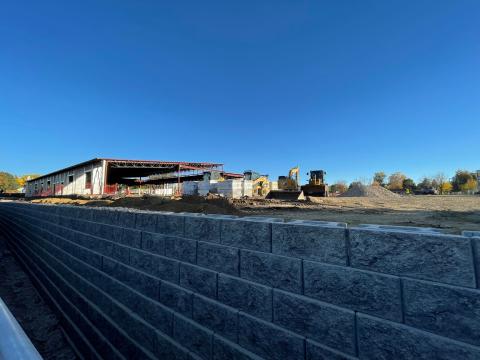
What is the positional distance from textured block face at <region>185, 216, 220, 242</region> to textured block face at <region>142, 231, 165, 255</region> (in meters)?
0.52

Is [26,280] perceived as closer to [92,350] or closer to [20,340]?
[92,350]

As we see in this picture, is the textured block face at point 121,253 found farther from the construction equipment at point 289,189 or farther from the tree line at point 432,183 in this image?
the tree line at point 432,183

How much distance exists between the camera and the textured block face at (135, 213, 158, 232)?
11.3ft

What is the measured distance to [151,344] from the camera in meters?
3.16

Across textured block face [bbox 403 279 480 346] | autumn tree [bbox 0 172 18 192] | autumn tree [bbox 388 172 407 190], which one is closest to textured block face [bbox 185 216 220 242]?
textured block face [bbox 403 279 480 346]

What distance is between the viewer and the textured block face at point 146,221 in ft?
11.3

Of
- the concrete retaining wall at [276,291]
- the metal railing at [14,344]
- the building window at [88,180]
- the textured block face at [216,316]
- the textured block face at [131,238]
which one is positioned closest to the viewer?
the metal railing at [14,344]

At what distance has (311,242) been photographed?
6.28ft

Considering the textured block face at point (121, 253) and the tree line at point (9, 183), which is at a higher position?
the tree line at point (9, 183)

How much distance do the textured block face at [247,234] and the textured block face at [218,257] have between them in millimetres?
82

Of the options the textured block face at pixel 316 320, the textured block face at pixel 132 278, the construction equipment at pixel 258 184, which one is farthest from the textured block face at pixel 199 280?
the construction equipment at pixel 258 184

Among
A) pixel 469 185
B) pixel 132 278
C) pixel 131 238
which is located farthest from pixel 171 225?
pixel 469 185

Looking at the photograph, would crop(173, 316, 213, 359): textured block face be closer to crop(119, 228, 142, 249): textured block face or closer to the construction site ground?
crop(119, 228, 142, 249): textured block face

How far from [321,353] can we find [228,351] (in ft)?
3.15
